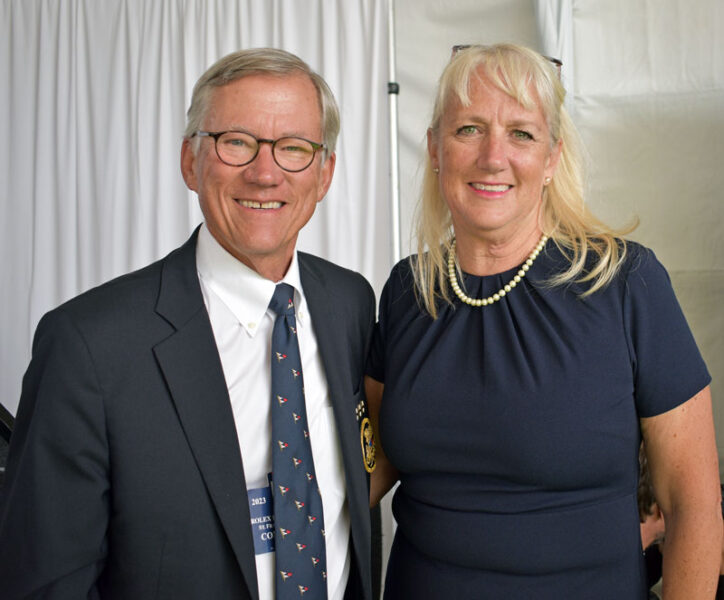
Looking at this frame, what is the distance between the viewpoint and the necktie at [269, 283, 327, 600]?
56.8 inches

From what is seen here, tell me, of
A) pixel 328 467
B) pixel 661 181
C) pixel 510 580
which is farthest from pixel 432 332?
pixel 661 181

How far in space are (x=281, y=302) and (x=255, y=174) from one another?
29 cm

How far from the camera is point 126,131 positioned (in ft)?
12.2

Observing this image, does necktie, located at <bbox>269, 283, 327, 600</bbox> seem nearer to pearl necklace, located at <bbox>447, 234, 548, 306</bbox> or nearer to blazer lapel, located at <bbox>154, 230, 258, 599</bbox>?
blazer lapel, located at <bbox>154, 230, 258, 599</bbox>

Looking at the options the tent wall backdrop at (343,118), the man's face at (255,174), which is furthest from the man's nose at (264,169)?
the tent wall backdrop at (343,118)

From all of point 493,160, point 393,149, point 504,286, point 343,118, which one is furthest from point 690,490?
point 343,118

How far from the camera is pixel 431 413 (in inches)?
62.1

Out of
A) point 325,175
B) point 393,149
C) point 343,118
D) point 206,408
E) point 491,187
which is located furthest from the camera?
point 343,118

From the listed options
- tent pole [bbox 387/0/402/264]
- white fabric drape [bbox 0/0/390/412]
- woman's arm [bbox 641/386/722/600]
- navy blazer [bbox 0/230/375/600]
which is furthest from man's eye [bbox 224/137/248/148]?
white fabric drape [bbox 0/0/390/412]

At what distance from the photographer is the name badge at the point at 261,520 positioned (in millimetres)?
1450

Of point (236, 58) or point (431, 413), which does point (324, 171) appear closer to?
point (236, 58)

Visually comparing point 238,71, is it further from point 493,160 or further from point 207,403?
point 207,403

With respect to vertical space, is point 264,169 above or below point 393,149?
below

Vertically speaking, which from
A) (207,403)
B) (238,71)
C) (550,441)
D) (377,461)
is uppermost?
(238,71)
